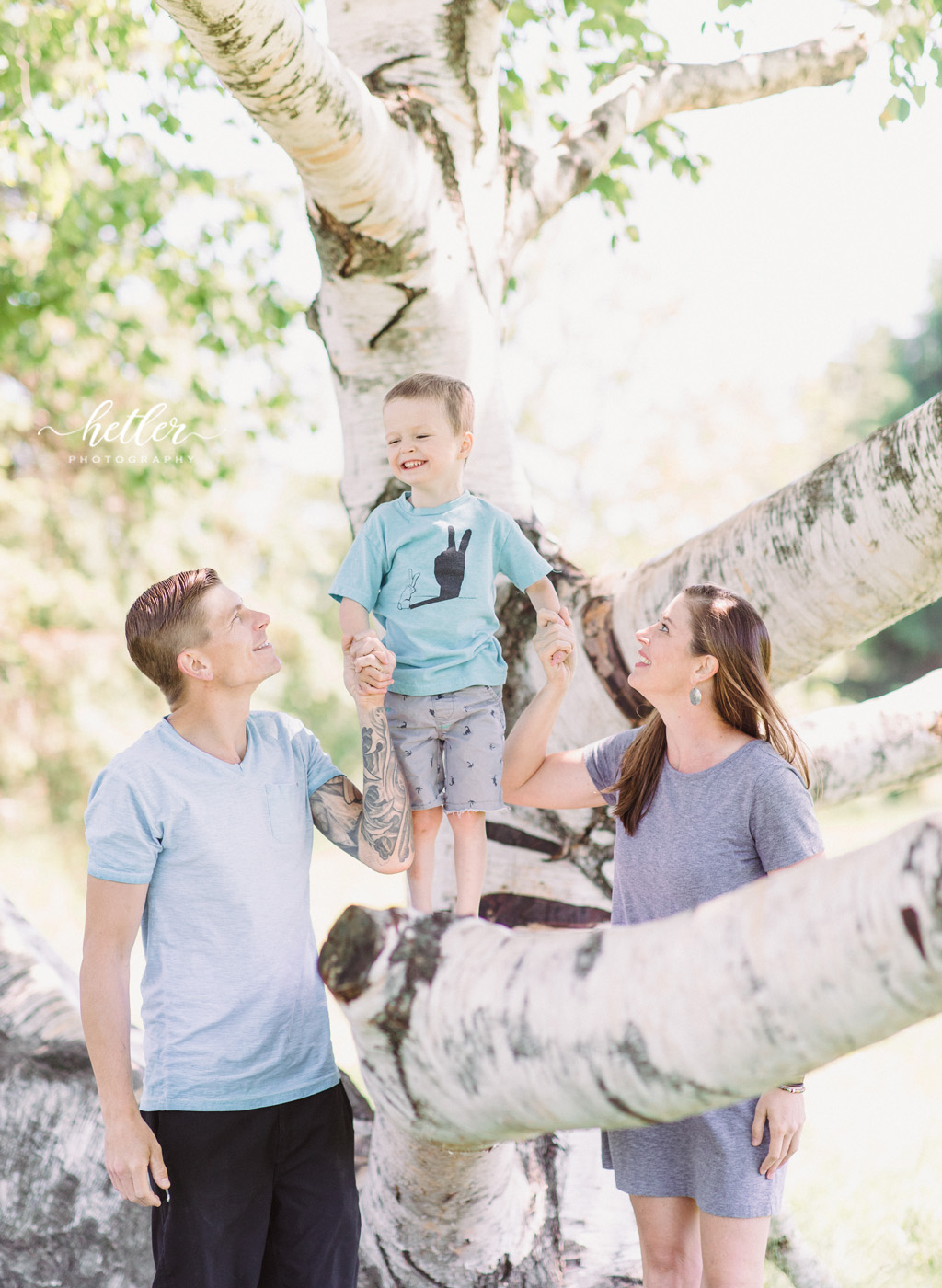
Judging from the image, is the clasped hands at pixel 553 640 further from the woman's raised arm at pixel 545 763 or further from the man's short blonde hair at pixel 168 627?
the man's short blonde hair at pixel 168 627

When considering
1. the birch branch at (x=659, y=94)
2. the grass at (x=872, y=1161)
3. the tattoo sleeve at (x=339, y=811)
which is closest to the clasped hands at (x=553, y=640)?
the tattoo sleeve at (x=339, y=811)

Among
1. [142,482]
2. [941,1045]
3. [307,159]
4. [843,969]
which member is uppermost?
[142,482]

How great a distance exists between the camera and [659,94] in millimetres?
3486

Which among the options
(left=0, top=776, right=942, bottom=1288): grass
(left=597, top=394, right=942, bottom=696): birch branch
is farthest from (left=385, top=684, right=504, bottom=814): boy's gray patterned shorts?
(left=0, top=776, right=942, bottom=1288): grass

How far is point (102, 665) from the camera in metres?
10.7

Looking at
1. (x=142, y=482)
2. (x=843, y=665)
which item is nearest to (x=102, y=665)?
(x=142, y=482)

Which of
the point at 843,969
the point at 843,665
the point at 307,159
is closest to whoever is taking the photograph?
the point at 843,969

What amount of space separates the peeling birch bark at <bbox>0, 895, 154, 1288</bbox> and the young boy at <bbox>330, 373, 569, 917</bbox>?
1.17 m

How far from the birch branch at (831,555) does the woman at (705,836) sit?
0.33 m

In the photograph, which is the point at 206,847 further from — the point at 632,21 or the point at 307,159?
the point at 632,21

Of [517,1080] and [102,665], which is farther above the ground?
[102,665]

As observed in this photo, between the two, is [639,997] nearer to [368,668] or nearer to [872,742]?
[368,668]

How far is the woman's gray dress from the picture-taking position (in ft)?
6.15

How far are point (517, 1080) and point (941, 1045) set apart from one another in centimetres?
639
